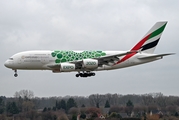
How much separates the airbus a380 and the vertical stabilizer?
1844 millimetres

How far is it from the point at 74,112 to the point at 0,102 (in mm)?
48267

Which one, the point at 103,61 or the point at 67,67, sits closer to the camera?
the point at 67,67

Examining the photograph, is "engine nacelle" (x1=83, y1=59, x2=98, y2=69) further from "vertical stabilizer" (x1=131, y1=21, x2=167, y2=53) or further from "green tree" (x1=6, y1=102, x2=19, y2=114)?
"green tree" (x1=6, y1=102, x2=19, y2=114)

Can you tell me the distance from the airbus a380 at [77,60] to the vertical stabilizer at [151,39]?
1844mm

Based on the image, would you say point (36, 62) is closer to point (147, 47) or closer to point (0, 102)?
point (147, 47)

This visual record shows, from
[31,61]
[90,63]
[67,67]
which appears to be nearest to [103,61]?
[90,63]

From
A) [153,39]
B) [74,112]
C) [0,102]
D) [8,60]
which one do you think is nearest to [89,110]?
[74,112]

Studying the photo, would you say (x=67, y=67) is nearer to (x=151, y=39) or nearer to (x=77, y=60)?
(x=77, y=60)

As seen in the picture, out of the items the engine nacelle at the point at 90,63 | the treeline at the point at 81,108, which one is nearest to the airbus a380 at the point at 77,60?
the engine nacelle at the point at 90,63

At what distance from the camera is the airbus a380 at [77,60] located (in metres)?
67.8

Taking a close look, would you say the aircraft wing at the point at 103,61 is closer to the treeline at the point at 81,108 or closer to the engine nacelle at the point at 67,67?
the engine nacelle at the point at 67,67

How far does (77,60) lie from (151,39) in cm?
1563

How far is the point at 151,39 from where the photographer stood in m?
77.8

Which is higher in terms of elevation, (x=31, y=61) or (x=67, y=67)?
(x=31, y=61)
